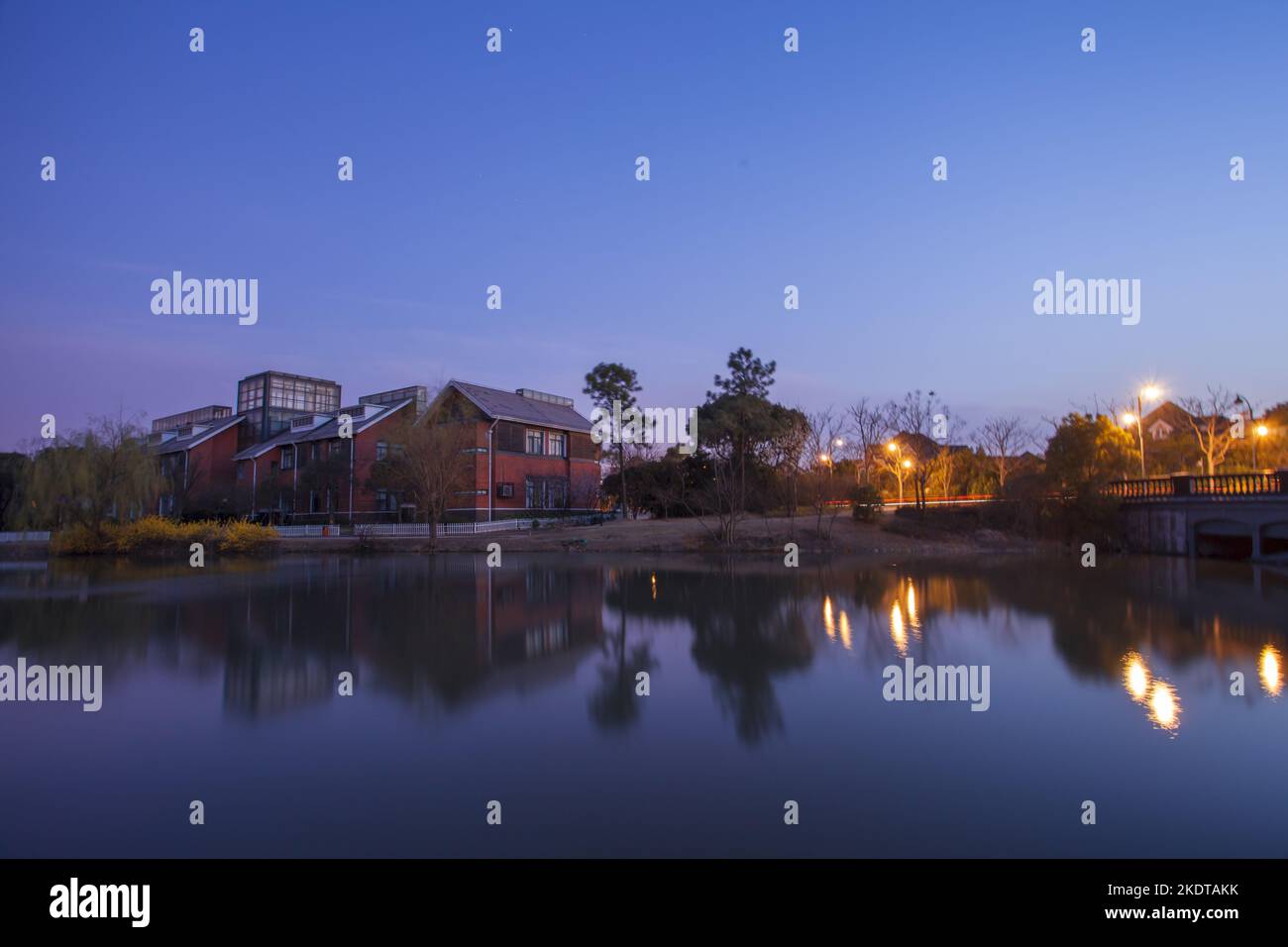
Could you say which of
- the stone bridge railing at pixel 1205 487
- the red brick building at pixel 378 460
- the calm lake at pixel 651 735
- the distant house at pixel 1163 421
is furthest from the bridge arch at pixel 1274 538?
the distant house at pixel 1163 421

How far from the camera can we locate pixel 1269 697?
→ 714 cm

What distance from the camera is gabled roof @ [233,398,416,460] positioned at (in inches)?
1708

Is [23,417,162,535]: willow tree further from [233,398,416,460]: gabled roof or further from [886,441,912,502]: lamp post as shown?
[886,441,912,502]: lamp post

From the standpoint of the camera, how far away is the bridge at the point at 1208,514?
22.2 meters

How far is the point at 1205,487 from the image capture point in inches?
1041

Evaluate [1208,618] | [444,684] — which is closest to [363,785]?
[444,684]

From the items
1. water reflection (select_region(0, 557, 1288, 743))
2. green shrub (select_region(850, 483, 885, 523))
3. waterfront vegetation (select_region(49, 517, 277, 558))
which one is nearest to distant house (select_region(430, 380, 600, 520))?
waterfront vegetation (select_region(49, 517, 277, 558))

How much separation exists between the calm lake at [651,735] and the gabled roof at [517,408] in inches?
1125

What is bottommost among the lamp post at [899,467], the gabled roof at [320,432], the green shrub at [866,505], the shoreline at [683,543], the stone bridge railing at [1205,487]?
the shoreline at [683,543]

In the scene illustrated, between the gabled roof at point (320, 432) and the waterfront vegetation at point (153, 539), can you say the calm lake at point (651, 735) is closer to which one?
the waterfront vegetation at point (153, 539)

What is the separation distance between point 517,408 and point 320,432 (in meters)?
13.2

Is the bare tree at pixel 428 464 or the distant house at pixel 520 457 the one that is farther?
the distant house at pixel 520 457

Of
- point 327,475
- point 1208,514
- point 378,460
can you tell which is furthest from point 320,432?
point 1208,514

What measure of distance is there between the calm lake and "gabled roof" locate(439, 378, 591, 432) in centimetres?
2858
